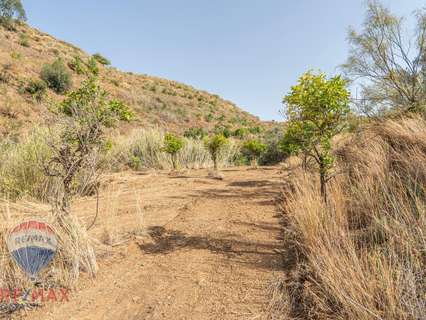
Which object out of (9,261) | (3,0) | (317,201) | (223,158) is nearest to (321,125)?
(317,201)

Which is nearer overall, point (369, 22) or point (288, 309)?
point (288, 309)

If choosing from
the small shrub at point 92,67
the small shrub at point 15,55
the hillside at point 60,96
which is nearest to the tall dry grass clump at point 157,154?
the hillside at point 60,96

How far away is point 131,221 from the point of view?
4430mm

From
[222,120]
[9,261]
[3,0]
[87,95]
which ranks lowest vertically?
[9,261]

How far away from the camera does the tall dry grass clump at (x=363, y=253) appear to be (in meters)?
1.85

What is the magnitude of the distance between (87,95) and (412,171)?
15.1 feet

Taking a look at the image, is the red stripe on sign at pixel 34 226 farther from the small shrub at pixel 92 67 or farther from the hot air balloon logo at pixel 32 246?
the small shrub at pixel 92 67

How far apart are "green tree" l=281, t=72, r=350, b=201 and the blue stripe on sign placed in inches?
133

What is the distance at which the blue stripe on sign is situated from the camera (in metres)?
2.62

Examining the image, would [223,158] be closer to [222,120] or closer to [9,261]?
[9,261]

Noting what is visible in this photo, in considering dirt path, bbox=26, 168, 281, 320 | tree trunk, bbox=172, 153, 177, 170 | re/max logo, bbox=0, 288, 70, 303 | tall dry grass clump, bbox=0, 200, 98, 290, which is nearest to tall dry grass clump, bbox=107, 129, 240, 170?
tree trunk, bbox=172, 153, 177, 170

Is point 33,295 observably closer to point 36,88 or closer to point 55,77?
point 36,88

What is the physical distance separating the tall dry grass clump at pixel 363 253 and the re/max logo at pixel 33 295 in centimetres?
207

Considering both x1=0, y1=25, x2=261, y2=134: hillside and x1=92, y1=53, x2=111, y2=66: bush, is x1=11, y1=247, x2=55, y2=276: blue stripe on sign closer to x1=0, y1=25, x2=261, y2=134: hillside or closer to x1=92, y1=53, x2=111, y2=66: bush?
x1=0, y1=25, x2=261, y2=134: hillside
